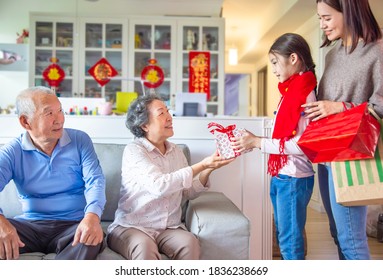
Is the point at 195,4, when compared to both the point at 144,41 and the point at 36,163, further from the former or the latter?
the point at 36,163

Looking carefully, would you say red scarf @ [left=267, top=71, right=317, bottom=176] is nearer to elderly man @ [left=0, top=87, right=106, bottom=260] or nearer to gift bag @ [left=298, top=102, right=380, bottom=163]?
gift bag @ [left=298, top=102, right=380, bottom=163]

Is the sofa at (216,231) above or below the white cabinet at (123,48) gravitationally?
below

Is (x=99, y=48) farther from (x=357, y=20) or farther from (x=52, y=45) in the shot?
(x=357, y=20)

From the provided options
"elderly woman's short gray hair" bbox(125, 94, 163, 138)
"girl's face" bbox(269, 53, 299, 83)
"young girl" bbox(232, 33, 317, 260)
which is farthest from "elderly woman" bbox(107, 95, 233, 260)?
"girl's face" bbox(269, 53, 299, 83)

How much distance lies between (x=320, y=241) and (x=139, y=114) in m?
0.73

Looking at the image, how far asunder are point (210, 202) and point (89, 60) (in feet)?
8.44

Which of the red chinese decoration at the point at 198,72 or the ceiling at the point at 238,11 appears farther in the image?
the red chinese decoration at the point at 198,72

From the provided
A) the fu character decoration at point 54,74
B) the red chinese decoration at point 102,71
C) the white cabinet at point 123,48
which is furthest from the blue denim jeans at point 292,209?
the fu character decoration at point 54,74

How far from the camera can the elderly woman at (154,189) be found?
1110mm

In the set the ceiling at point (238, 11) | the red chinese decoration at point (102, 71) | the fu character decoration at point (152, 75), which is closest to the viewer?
the ceiling at point (238, 11)

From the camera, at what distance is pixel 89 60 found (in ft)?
11.6

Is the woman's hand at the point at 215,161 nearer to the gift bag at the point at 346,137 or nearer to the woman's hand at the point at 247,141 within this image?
the woman's hand at the point at 247,141

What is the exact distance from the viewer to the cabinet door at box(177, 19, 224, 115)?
3.58 metres

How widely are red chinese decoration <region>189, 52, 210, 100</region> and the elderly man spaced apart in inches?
94.0
